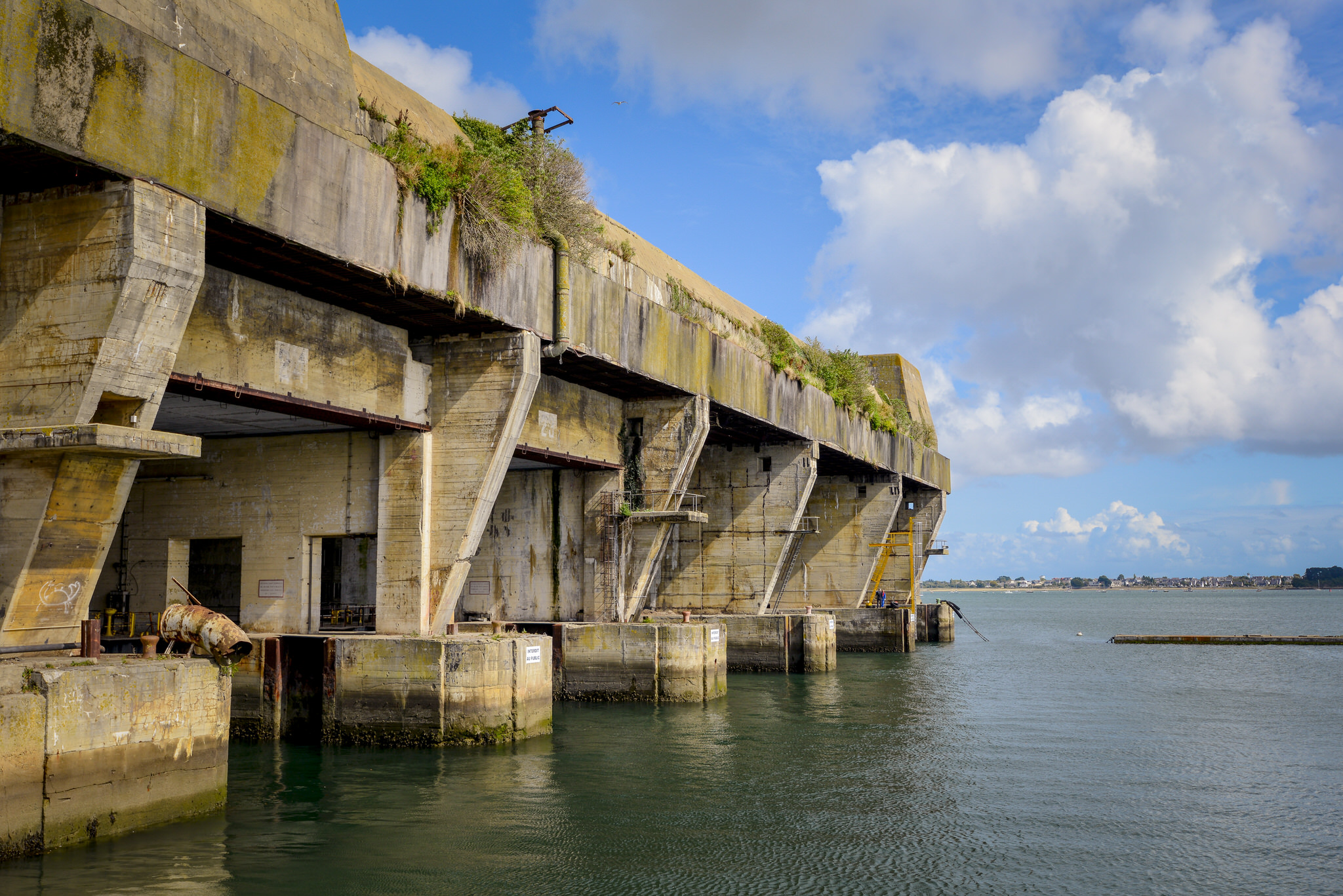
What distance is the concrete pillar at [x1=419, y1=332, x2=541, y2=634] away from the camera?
72.7 feet

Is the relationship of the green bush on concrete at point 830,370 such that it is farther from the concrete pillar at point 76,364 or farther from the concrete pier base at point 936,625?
the concrete pillar at point 76,364

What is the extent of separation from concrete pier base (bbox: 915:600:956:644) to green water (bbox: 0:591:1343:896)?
1250 inches

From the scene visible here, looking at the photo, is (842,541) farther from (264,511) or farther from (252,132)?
(252,132)

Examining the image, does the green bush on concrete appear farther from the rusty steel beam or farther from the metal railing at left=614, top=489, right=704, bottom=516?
the rusty steel beam

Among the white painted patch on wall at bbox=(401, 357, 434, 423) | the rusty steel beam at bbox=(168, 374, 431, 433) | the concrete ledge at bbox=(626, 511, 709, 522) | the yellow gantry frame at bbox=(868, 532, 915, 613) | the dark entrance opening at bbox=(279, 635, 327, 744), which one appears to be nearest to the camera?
the rusty steel beam at bbox=(168, 374, 431, 433)

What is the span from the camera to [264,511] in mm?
23109

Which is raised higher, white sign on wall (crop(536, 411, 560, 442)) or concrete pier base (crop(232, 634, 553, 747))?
white sign on wall (crop(536, 411, 560, 442))

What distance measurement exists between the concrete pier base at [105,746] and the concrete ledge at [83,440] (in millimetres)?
2535

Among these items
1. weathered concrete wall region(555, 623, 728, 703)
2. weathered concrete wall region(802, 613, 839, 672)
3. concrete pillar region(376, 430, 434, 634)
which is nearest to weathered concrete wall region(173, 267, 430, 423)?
concrete pillar region(376, 430, 434, 634)

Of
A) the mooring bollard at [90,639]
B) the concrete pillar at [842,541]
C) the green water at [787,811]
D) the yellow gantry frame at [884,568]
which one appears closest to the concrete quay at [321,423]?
the mooring bollard at [90,639]

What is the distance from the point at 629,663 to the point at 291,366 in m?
12.5

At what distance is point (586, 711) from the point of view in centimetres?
2673

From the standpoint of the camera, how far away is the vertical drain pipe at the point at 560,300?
23484mm

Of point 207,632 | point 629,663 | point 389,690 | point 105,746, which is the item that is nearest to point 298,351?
point 207,632
